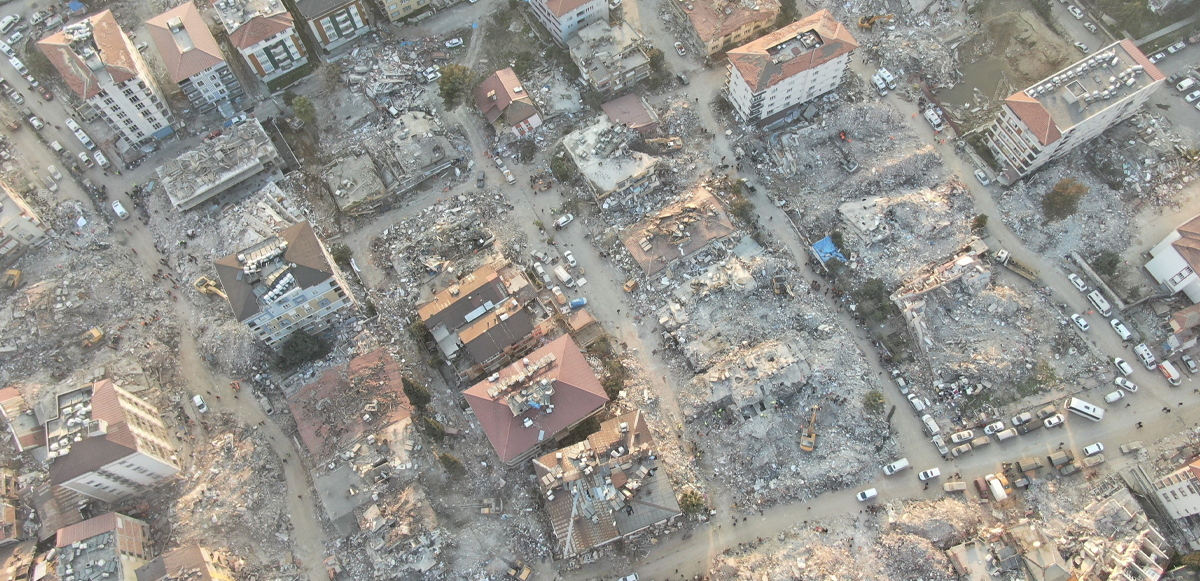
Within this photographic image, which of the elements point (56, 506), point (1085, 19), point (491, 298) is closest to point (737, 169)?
point (491, 298)

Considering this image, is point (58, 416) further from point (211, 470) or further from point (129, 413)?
point (211, 470)

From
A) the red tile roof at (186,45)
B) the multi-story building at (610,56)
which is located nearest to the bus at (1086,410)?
the multi-story building at (610,56)

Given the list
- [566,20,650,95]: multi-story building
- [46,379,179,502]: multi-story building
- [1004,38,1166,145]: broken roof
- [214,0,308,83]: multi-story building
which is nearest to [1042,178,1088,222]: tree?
[1004,38,1166,145]: broken roof

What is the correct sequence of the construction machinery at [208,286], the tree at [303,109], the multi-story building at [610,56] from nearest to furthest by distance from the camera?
1. the construction machinery at [208,286]
2. the multi-story building at [610,56]
3. the tree at [303,109]

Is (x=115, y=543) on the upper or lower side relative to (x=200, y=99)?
lower

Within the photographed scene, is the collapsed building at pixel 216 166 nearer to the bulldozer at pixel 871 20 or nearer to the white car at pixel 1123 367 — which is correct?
the bulldozer at pixel 871 20

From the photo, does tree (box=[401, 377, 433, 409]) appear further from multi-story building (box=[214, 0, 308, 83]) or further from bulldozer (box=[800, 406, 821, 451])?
multi-story building (box=[214, 0, 308, 83])

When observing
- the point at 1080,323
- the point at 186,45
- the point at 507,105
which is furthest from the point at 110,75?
the point at 1080,323
